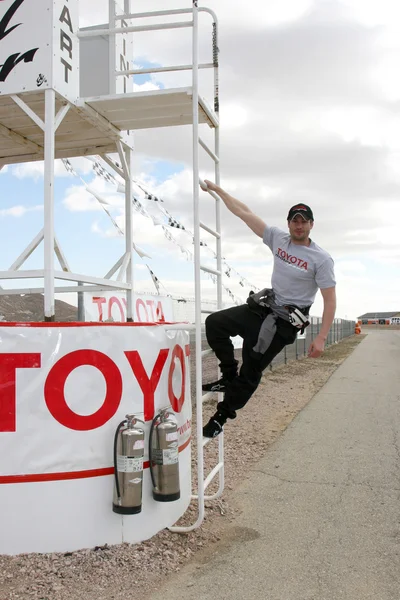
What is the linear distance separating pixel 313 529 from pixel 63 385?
88.1 inches

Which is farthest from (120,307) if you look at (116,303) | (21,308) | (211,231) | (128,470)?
(128,470)

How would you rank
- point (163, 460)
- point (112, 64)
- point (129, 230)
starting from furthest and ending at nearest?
point (129, 230) < point (112, 64) < point (163, 460)

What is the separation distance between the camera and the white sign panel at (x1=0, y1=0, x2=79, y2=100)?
4164 mm

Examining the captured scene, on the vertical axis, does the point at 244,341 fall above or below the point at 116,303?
below

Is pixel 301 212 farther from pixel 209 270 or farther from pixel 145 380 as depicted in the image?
pixel 145 380

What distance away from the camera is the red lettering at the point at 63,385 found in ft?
11.8

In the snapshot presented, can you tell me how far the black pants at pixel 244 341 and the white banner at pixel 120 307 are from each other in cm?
216

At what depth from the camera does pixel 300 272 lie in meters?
4.38

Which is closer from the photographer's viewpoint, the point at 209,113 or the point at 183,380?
the point at 183,380

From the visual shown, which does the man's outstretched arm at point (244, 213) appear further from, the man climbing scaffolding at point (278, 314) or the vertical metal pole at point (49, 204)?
the vertical metal pole at point (49, 204)

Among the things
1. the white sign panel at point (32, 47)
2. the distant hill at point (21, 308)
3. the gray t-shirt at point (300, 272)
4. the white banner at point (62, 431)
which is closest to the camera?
the white banner at point (62, 431)

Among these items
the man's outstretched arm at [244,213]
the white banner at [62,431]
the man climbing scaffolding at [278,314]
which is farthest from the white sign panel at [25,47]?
the white banner at [62,431]

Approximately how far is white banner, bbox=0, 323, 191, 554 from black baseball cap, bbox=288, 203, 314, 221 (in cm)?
162

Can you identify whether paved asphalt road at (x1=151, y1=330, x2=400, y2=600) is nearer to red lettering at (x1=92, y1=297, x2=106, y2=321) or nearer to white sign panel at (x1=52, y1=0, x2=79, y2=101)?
red lettering at (x1=92, y1=297, x2=106, y2=321)
